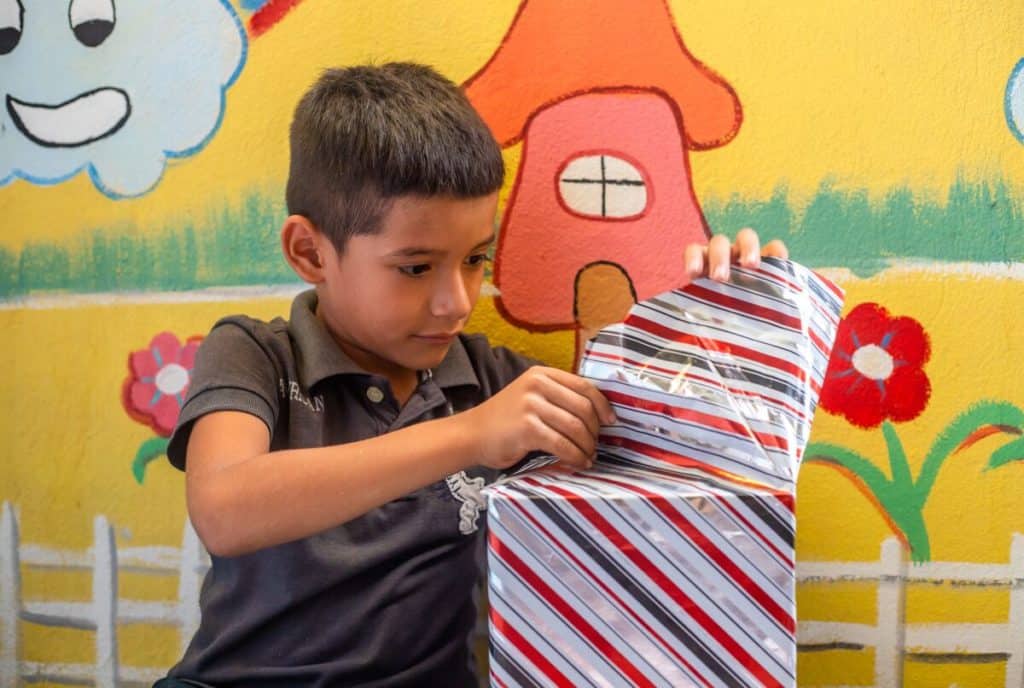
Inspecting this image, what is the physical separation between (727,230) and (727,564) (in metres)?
0.47

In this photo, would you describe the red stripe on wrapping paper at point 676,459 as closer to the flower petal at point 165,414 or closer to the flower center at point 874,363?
the flower center at point 874,363

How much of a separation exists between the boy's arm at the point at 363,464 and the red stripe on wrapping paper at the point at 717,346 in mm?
61

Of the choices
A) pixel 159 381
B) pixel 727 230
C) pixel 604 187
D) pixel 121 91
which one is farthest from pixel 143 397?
pixel 727 230

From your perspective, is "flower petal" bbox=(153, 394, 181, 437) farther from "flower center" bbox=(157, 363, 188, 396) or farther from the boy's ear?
the boy's ear

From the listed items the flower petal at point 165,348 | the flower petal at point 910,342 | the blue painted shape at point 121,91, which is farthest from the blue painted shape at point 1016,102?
the flower petal at point 165,348

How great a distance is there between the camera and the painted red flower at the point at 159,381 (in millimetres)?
1132

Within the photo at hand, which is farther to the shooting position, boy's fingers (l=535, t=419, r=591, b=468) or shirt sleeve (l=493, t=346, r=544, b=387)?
shirt sleeve (l=493, t=346, r=544, b=387)

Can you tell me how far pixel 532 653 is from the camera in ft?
2.17

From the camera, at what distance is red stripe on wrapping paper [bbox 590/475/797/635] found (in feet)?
2.13

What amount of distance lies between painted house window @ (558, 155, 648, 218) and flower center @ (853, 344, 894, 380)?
266 millimetres

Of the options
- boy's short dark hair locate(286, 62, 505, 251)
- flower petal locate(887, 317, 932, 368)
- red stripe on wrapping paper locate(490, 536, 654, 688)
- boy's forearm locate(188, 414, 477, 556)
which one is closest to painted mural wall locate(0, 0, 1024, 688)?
flower petal locate(887, 317, 932, 368)

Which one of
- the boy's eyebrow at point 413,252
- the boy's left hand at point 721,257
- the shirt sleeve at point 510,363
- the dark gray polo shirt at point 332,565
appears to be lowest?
the dark gray polo shirt at point 332,565

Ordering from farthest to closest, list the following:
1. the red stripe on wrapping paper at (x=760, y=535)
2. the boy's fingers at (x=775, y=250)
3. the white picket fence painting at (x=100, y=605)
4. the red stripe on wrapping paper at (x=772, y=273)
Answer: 1. the white picket fence painting at (x=100, y=605)
2. the boy's fingers at (x=775, y=250)
3. the red stripe on wrapping paper at (x=772, y=273)
4. the red stripe on wrapping paper at (x=760, y=535)

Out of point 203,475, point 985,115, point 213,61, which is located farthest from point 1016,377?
point 213,61
